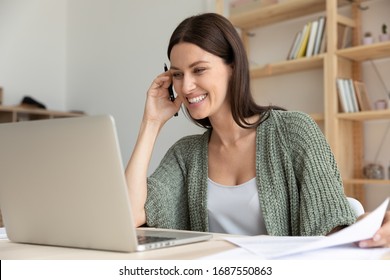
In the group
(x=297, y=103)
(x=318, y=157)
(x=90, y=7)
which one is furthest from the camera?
(x=90, y=7)

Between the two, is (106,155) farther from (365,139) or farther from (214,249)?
(365,139)

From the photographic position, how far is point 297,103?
335 cm

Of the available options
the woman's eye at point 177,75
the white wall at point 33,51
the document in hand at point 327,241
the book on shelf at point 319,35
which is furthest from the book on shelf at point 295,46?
the white wall at point 33,51

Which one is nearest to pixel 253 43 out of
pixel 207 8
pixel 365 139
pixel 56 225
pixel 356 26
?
pixel 207 8

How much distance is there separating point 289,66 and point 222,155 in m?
1.70

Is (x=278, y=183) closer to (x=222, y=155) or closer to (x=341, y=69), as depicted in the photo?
(x=222, y=155)

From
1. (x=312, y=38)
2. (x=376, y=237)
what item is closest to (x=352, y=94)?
(x=312, y=38)

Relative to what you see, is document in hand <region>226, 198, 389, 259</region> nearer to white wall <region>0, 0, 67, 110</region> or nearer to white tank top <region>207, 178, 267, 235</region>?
white tank top <region>207, 178, 267, 235</region>

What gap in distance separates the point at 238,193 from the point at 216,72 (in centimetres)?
37

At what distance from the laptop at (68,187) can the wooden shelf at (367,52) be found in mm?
2057

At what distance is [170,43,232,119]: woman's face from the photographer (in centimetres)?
153

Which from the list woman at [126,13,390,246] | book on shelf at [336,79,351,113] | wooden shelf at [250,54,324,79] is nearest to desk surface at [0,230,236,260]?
woman at [126,13,390,246]

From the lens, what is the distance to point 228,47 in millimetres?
1590

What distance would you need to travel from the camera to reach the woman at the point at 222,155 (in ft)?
4.67
